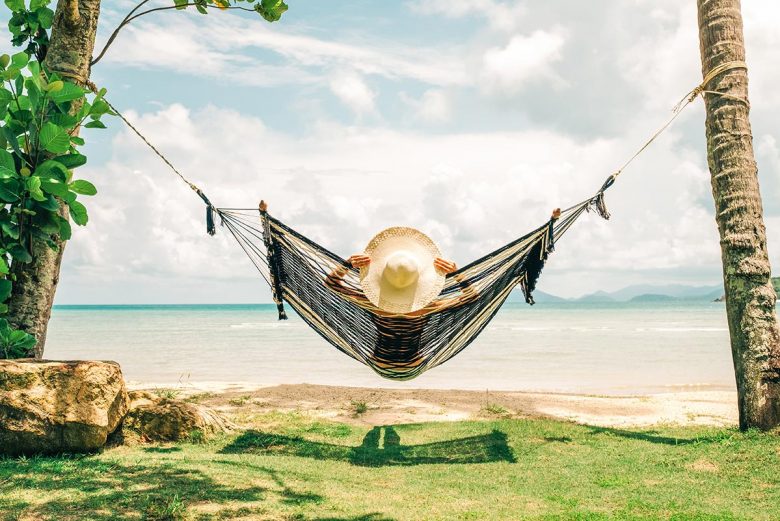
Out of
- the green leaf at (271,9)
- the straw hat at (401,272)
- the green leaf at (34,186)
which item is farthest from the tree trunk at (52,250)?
the straw hat at (401,272)

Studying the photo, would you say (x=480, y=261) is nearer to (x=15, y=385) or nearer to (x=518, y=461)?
(x=518, y=461)

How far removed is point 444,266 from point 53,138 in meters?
2.04

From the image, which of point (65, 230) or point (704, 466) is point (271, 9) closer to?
point (65, 230)

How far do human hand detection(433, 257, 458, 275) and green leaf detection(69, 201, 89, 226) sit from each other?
1.79 meters

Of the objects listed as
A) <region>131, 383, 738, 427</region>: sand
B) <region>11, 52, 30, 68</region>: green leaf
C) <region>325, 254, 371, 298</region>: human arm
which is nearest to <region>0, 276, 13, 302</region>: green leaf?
<region>11, 52, 30, 68</region>: green leaf

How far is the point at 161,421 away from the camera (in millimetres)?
3393

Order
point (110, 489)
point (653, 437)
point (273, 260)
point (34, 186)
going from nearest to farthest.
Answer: point (110, 489) < point (34, 186) < point (273, 260) < point (653, 437)

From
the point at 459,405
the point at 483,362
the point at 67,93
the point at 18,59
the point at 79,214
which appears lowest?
the point at 459,405

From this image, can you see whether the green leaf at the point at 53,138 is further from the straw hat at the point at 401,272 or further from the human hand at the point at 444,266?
the human hand at the point at 444,266

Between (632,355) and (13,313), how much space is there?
11.0 m

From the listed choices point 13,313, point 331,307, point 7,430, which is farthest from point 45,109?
point 331,307

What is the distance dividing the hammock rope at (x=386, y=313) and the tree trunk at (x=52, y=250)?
19cm

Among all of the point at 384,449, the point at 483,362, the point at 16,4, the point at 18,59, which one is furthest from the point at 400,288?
the point at 483,362

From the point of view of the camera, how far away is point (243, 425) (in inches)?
159
